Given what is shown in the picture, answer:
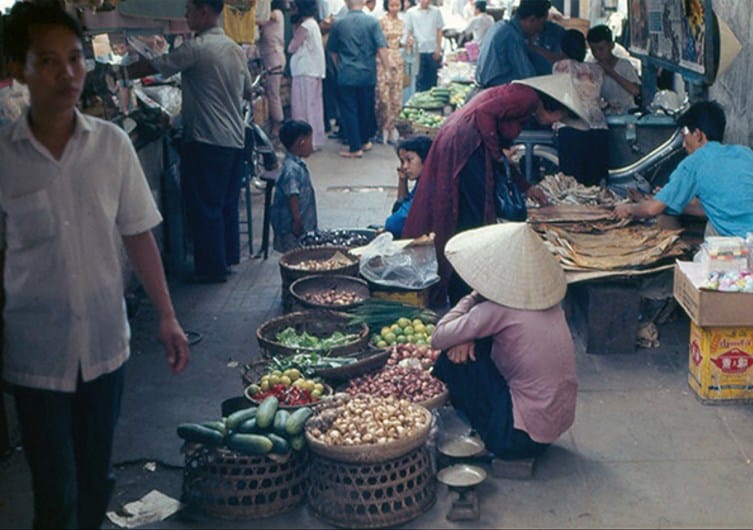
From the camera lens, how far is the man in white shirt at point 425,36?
56.2 ft

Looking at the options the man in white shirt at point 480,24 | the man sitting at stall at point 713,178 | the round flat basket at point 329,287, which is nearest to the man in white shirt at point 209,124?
the round flat basket at point 329,287

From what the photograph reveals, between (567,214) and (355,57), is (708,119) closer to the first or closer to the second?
(567,214)

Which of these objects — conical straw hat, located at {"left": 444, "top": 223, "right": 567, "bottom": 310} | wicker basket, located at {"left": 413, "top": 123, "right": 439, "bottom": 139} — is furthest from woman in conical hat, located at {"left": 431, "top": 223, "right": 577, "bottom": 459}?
wicker basket, located at {"left": 413, "top": 123, "right": 439, "bottom": 139}

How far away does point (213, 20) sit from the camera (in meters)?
7.87

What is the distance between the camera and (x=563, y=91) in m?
6.24

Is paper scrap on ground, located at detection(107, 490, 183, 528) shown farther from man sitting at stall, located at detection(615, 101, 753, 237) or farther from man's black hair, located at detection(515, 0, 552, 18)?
man's black hair, located at detection(515, 0, 552, 18)

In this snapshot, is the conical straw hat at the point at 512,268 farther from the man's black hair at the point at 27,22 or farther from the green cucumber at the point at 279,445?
the man's black hair at the point at 27,22

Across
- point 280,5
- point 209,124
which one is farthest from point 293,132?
point 280,5

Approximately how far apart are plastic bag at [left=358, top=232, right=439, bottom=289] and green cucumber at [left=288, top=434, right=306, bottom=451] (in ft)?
8.30

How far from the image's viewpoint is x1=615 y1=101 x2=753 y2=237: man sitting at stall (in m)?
6.36

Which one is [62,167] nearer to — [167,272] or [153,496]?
[153,496]

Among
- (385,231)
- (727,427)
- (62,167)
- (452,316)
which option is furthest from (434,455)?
(385,231)

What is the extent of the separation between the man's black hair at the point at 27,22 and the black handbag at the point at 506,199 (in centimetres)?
365

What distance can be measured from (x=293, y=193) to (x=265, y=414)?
3.41 meters
